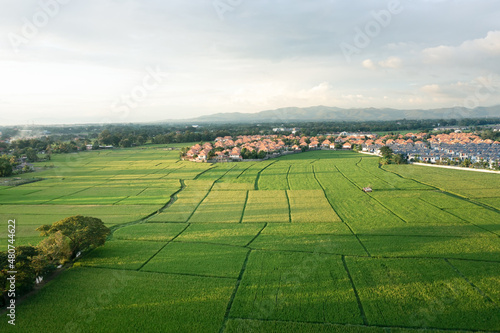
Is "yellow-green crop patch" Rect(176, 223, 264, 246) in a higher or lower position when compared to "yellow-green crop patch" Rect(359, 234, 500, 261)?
lower

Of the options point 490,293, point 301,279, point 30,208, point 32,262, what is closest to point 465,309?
point 490,293

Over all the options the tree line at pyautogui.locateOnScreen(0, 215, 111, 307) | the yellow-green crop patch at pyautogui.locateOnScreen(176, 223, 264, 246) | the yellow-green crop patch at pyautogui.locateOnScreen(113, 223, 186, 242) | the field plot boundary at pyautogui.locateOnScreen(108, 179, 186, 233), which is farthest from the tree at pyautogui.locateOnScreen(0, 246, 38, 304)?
the yellow-green crop patch at pyautogui.locateOnScreen(176, 223, 264, 246)

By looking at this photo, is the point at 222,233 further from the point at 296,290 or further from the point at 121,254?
the point at 296,290

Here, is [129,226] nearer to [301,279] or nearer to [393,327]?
[301,279]
